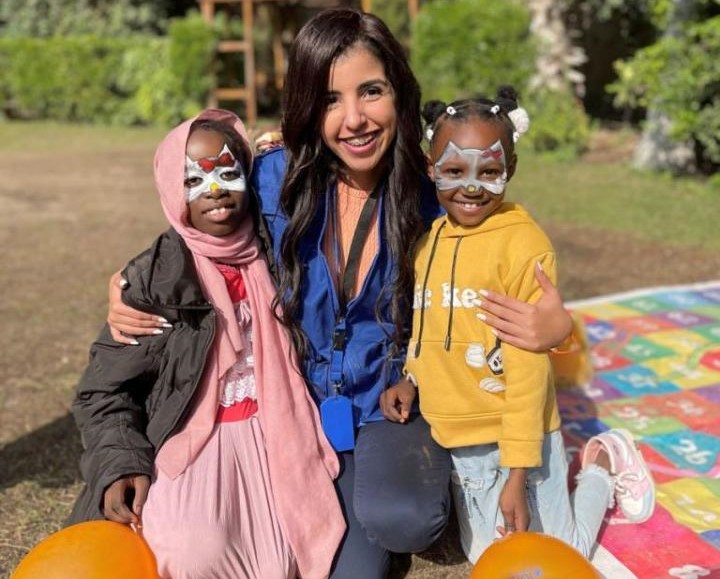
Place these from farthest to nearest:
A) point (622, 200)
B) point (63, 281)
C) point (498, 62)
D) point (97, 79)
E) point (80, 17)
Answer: point (80, 17) → point (97, 79) → point (498, 62) → point (622, 200) → point (63, 281)

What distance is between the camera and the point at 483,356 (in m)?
2.54

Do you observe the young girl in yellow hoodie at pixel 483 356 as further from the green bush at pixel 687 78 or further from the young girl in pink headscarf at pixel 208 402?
→ the green bush at pixel 687 78

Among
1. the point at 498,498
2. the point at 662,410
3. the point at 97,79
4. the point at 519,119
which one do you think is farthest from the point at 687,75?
the point at 97,79

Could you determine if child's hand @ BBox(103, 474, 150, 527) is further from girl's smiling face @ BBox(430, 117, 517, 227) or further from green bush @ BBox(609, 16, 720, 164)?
green bush @ BBox(609, 16, 720, 164)

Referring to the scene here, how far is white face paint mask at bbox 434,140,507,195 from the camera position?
2438 millimetres

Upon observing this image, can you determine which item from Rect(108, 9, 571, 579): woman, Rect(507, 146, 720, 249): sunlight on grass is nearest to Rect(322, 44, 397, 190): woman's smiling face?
Rect(108, 9, 571, 579): woman

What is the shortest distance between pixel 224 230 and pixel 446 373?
2.89 feet

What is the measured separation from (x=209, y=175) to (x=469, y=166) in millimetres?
843

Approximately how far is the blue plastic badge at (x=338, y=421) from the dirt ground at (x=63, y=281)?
485mm

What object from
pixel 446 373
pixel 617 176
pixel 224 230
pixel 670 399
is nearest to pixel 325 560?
pixel 446 373

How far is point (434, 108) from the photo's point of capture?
8.38 ft

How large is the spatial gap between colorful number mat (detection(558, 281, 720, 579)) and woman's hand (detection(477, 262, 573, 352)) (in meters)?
0.91

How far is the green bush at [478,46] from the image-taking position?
39.8ft

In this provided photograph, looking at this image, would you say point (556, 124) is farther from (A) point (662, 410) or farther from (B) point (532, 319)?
(B) point (532, 319)
